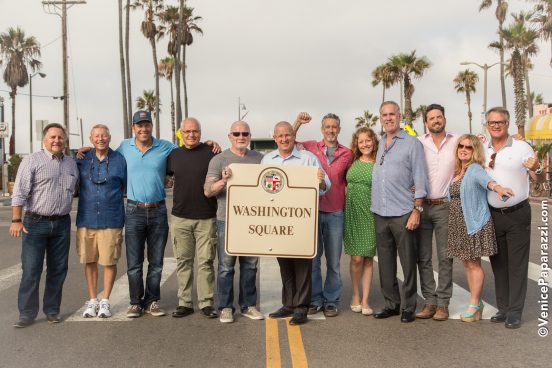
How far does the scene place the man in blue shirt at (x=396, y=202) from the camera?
6445 millimetres

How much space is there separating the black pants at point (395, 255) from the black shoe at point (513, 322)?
0.93 metres

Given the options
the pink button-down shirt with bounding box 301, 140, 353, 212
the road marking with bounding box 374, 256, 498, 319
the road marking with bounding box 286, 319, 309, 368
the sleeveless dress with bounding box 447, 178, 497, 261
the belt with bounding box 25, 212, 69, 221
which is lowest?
the road marking with bounding box 286, 319, 309, 368

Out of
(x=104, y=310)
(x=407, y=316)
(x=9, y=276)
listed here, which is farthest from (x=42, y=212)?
(x=407, y=316)

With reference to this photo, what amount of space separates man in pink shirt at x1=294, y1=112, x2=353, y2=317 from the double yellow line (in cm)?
61

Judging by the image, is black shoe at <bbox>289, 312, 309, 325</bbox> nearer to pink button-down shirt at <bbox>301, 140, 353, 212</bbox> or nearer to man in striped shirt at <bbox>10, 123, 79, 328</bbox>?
pink button-down shirt at <bbox>301, 140, 353, 212</bbox>

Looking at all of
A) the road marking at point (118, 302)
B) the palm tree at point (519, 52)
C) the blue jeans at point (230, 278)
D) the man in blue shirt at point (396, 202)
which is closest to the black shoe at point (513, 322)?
the man in blue shirt at point (396, 202)

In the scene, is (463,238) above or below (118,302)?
above

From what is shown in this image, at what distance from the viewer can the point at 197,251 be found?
22.4ft

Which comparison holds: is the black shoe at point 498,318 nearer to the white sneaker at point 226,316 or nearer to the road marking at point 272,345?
the road marking at point 272,345

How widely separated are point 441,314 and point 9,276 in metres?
6.48

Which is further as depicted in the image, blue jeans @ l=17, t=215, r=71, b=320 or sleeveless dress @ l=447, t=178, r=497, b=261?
blue jeans @ l=17, t=215, r=71, b=320

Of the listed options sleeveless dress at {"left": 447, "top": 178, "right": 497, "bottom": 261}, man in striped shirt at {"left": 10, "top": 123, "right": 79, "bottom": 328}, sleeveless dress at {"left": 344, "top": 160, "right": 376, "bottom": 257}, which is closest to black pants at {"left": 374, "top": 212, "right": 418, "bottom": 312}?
sleeveless dress at {"left": 344, "top": 160, "right": 376, "bottom": 257}

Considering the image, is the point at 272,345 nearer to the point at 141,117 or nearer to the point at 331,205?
the point at 331,205

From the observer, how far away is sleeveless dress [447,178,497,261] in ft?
20.9
